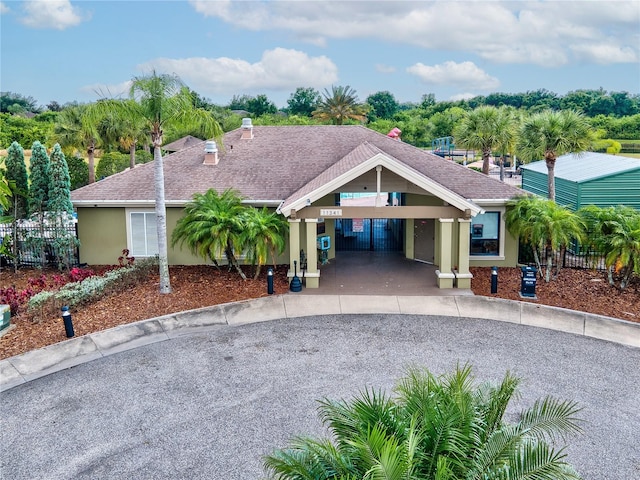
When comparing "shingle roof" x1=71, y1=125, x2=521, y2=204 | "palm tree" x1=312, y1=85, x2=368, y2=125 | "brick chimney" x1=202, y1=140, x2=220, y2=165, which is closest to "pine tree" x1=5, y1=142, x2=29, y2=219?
"shingle roof" x1=71, y1=125, x2=521, y2=204

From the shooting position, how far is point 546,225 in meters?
16.3

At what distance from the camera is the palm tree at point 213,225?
53.3 ft

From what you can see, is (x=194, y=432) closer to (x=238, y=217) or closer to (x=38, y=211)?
(x=238, y=217)

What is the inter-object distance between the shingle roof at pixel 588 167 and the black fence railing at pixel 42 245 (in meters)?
19.8

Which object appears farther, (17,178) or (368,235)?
(368,235)

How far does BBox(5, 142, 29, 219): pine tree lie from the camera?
720 inches

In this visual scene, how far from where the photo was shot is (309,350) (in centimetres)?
1287

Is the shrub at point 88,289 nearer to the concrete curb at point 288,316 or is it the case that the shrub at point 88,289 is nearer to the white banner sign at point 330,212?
the concrete curb at point 288,316

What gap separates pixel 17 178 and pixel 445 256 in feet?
47.6

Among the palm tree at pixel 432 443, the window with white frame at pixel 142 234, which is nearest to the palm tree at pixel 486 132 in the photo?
the window with white frame at pixel 142 234

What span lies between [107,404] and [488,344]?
340 inches

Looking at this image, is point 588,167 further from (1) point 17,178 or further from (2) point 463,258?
(1) point 17,178

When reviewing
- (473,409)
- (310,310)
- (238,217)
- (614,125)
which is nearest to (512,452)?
(473,409)

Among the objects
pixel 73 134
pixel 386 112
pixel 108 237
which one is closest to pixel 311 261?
pixel 108 237
